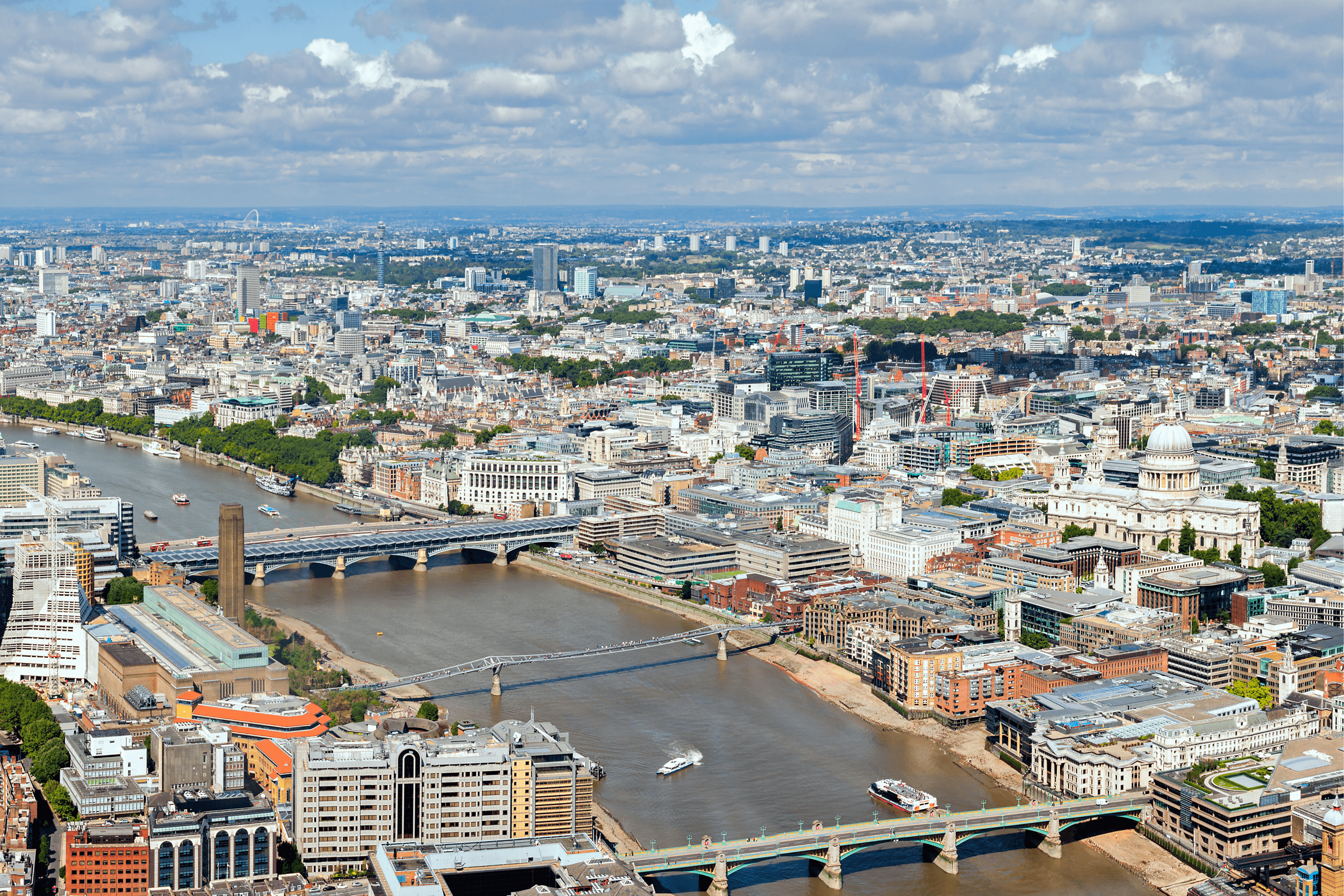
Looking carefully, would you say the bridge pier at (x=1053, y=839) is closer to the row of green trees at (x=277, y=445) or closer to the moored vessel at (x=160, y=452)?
the row of green trees at (x=277, y=445)

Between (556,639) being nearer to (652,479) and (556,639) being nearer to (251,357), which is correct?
(652,479)

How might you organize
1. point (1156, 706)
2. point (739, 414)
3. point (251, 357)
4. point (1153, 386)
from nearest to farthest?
point (1156, 706) → point (739, 414) → point (1153, 386) → point (251, 357)

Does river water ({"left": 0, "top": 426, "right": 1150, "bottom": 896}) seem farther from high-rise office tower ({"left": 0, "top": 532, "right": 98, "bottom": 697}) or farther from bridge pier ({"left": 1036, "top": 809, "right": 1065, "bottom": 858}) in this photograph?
high-rise office tower ({"left": 0, "top": 532, "right": 98, "bottom": 697})

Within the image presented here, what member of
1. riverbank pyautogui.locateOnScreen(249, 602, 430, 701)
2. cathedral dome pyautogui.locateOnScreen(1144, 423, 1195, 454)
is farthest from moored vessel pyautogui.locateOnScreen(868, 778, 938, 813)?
cathedral dome pyautogui.locateOnScreen(1144, 423, 1195, 454)

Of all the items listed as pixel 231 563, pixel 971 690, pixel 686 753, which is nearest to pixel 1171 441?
pixel 971 690

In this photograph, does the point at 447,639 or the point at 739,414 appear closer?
the point at 447,639

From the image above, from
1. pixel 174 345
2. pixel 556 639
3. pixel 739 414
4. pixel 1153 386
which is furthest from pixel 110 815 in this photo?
pixel 174 345
